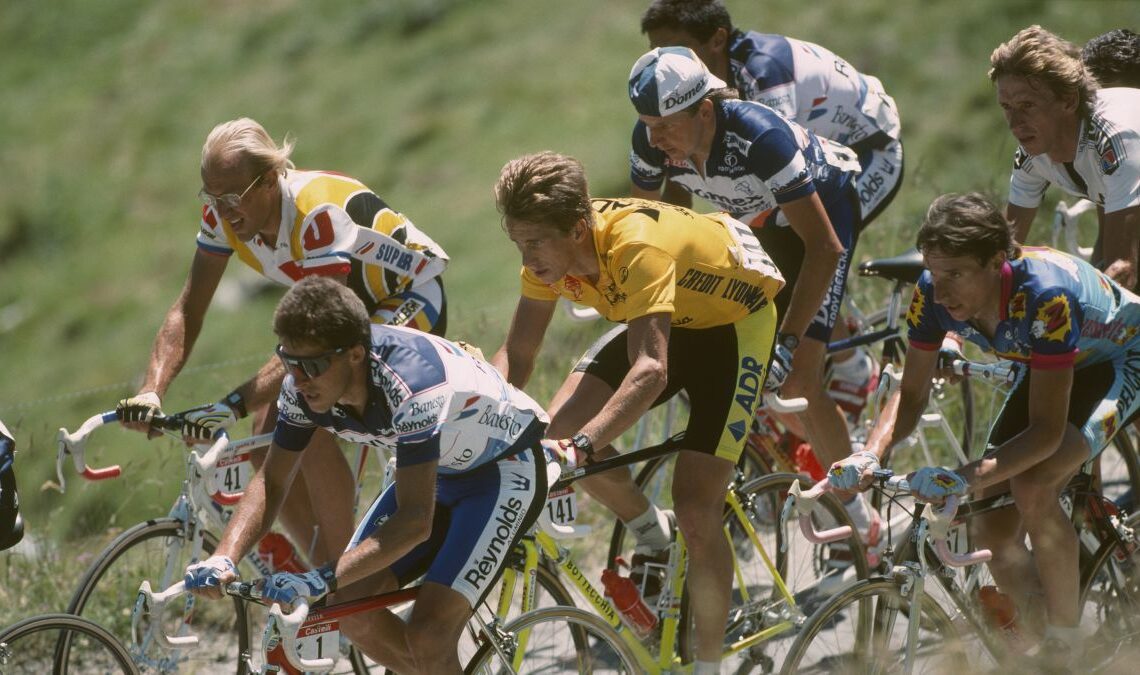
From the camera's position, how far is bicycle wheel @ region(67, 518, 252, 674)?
4848mm

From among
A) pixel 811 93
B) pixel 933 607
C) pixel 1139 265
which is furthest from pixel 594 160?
pixel 933 607

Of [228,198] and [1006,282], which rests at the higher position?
[228,198]

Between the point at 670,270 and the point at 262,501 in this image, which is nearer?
the point at 262,501

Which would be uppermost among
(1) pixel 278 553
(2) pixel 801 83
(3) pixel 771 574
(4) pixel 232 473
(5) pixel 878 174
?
(2) pixel 801 83

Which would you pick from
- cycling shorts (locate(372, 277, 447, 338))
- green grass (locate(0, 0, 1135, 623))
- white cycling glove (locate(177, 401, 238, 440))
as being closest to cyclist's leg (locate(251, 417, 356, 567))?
white cycling glove (locate(177, 401, 238, 440))

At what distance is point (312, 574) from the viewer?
372 centimetres

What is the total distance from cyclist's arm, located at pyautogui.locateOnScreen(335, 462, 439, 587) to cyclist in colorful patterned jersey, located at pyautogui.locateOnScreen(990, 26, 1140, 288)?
8.98ft

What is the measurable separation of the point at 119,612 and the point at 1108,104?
431 cm

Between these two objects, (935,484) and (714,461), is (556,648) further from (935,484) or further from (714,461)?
(935,484)

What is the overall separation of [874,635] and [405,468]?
163 cm

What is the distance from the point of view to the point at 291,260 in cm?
521

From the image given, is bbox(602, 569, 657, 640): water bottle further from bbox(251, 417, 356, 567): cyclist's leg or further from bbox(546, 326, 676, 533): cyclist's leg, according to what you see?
bbox(251, 417, 356, 567): cyclist's leg

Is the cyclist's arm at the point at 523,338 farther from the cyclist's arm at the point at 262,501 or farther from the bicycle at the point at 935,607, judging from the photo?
the bicycle at the point at 935,607

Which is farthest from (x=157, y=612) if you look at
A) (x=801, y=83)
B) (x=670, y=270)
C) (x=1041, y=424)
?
(x=801, y=83)
